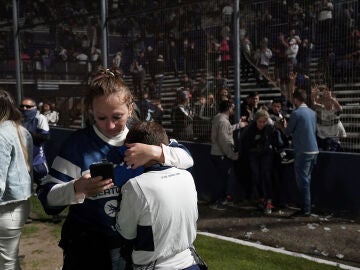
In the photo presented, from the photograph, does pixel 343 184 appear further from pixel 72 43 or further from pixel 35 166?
pixel 72 43

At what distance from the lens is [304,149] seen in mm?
7473

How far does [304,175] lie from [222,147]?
5.05 feet

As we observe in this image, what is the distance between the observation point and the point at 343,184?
7.63 meters

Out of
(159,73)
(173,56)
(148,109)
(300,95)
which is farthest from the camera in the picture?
(148,109)

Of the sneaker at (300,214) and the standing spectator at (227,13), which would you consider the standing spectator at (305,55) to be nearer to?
the standing spectator at (227,13)

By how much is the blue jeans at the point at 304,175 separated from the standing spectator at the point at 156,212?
5.53 meters

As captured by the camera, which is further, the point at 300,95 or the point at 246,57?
the point at 246,57

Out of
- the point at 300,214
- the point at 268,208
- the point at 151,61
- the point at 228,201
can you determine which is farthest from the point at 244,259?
the point at 151,61

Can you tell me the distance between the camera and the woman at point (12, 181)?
3.51 meters

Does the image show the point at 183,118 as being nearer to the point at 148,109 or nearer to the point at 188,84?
the point at 188,84

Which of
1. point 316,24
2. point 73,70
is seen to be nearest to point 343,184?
point 316,24

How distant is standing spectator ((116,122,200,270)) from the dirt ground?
3.44 metres

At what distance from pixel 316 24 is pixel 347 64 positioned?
2.79ft

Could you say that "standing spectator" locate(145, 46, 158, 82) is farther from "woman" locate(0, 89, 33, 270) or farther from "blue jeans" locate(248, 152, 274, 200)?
"woman" locate(0, 89, 33, 270)
